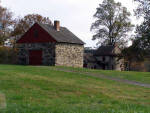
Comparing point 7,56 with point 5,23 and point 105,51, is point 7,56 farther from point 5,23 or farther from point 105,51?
point 105,51

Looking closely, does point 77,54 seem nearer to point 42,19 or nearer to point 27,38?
point 27,38

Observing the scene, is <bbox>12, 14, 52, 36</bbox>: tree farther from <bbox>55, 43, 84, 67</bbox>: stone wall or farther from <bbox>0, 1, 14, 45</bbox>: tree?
<bbox>55, 43, 84, 67</bbox>: stone wall

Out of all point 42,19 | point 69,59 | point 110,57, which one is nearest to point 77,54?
point 69,59

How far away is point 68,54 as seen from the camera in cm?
4256


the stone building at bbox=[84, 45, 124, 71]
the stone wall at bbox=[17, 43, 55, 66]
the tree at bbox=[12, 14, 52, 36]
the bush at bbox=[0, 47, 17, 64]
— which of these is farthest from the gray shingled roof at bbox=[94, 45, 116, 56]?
the stone wall at bbox=[17, 43, 55, 66]

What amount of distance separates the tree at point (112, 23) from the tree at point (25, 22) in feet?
37.6

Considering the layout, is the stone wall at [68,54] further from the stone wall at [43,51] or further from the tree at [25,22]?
the tree at [25,22]

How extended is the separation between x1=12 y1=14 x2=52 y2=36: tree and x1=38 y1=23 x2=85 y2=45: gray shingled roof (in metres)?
16.8

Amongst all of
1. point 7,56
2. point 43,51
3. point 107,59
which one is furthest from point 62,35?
point 107,59

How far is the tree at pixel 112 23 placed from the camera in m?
64.2

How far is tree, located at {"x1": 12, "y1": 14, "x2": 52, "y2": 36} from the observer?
59688 millimetres

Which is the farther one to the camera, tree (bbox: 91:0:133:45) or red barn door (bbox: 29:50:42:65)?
tree (bbox: 91:0:133:45)

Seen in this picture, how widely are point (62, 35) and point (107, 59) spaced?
22565mm

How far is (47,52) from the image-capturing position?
4131 centimetres
